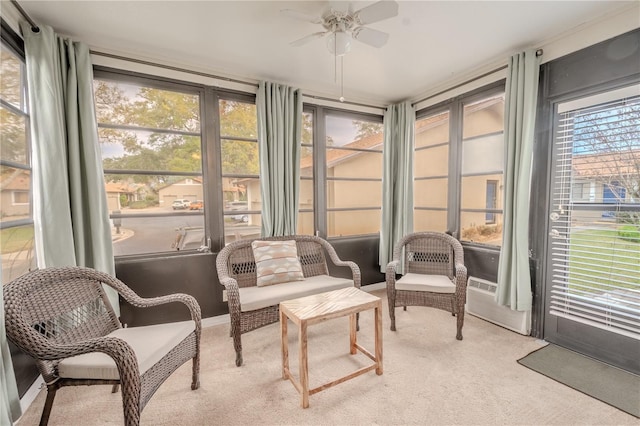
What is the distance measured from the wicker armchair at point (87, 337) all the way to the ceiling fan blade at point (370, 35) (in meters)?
2.19

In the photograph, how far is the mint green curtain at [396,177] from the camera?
11.6ft

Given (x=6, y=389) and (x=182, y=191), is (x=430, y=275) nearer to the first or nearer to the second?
(x=182, y=191)

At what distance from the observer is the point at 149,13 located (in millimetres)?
1918

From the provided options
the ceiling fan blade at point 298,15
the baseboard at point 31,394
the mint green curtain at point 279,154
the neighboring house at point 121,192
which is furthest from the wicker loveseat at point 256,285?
the ceiling fan blade at point 298,15

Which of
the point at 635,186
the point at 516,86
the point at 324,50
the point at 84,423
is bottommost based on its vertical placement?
the point at 84,423

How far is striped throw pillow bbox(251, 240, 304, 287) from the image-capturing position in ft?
8.43

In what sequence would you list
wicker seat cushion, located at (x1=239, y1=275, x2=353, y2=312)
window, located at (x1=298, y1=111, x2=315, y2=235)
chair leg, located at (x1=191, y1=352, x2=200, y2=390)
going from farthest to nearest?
1. window, located at (x1=298, y1=111, x2=315, y2=235)
2. wicker seat cushion, located at (x1=239, y1=275, x2=353, y2=312)
3. chair leg, located at (x1=191, y1=352, x2=200, y2=390)

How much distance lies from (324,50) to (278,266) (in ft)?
6.66

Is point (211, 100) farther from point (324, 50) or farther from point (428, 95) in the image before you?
point (428, 95)

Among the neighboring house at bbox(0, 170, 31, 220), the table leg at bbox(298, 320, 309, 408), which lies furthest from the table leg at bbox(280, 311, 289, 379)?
the neighboring house at bbox(0, 170, 31, 220)

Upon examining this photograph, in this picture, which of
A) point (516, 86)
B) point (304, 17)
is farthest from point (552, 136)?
point (304, 17)

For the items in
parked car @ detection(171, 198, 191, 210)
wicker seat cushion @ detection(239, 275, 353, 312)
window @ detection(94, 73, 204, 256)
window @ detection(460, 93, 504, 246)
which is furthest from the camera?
window @ detection(460, 93, 504, 246)

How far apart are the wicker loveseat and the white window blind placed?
5.79 feet

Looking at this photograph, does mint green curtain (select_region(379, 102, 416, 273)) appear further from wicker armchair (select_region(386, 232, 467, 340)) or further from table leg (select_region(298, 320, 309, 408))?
table leg (select_region(298, 320, 309, 408))
